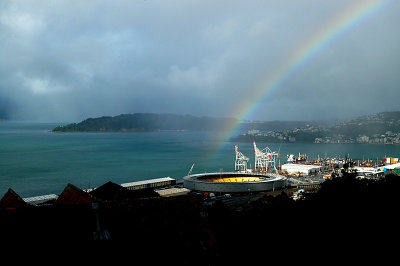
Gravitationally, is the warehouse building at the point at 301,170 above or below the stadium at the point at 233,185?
below

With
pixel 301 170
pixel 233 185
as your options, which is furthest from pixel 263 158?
pixel 233 185

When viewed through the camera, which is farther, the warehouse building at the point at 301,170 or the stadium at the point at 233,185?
the warehouse building at the point at 301,170

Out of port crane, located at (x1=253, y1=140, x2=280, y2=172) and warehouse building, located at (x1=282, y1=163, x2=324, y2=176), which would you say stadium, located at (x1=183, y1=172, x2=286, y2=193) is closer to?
warehouse building, located at (x1=282, y1=163, x2=324, y2=176)

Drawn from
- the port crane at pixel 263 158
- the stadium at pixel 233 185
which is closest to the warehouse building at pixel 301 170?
the port crane at pixel 263 158

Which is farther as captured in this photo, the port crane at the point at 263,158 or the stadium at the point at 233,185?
the port crane at the point at 263,158

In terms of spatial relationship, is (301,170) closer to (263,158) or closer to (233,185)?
(263,158)

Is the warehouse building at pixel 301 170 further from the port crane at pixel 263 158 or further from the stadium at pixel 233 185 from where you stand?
the stadium at pixel 233 185

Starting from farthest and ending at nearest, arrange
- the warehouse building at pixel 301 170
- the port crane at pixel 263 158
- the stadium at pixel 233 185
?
the port crane at pixel 263 158 → the warehouse building at pixel 301 170 → the stadium at pixel 233 185

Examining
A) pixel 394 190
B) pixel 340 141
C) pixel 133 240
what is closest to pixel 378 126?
pixel 340 141

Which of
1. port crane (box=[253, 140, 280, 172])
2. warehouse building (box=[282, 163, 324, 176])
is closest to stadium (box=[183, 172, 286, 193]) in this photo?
warehouse building (box=[282, 163, 324, 176])

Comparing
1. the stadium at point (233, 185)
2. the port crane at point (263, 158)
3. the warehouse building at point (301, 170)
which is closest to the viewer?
the stadium at point (233, 185)

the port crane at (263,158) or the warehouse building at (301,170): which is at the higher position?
the port crane at (263,158)
